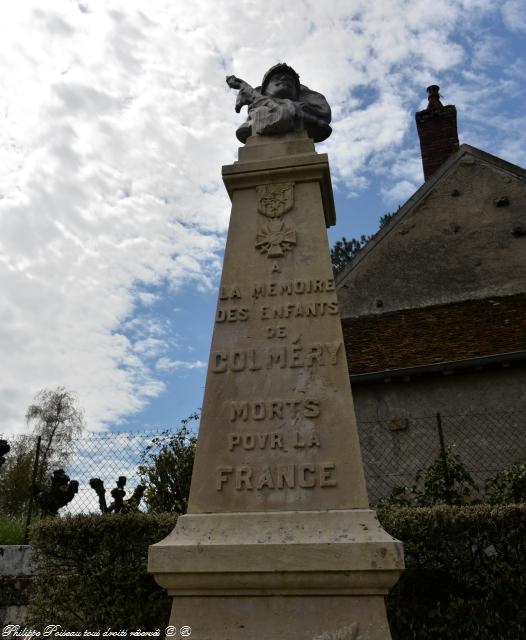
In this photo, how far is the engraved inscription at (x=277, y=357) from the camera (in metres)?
4.18

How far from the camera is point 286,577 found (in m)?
3.46

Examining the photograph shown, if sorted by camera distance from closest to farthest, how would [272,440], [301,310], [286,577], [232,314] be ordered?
[286,577]
[272,440]
[301,310]
[232,314]

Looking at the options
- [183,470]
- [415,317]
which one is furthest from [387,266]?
[183,470]

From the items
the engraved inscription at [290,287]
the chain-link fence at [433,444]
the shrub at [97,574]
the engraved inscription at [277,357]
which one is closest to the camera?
the engraved inscription at [277,357]

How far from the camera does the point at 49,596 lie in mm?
5363

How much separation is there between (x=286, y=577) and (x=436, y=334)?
8974 millimetres

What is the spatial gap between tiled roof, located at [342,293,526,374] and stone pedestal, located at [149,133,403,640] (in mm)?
6601

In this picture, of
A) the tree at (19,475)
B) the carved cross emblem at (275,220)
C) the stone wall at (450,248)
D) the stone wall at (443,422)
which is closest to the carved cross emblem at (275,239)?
the carved cross emblem at (275,220)

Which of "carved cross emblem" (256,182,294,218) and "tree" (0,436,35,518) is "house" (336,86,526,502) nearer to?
"carved cross emblem" (256,182,294,218)

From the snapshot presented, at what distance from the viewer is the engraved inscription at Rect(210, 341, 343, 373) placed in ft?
13.7

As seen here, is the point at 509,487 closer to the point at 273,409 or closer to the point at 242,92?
the point at 273,409

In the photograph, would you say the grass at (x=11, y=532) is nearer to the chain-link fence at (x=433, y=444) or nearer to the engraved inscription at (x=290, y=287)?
the engraved inscription at (x=290, y=287)

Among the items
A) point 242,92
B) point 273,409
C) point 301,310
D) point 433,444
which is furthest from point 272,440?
point 433,444

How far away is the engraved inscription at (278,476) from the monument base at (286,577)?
8.4 inches
